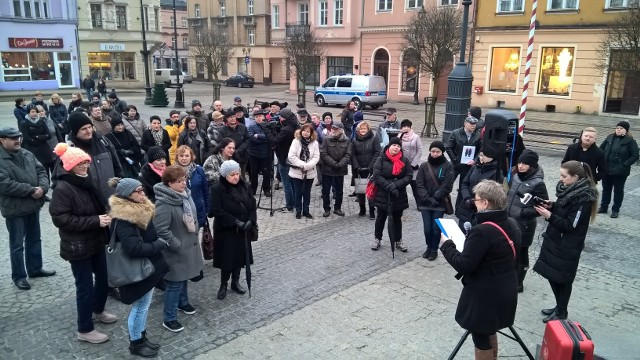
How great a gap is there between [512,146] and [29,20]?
40236 mm

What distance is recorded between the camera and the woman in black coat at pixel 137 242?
4355 mm

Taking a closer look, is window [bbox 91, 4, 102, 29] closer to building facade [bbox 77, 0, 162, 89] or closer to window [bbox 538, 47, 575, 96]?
building facade [bbox 77, 0, 162, 89]

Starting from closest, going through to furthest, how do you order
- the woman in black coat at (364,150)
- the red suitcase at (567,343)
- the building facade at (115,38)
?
the red suitcase at (567,343), the woman in black coat at (364,150), the building facade at (115,38)

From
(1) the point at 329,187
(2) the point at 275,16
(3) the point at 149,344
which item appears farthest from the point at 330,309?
(2) the point at 275,16

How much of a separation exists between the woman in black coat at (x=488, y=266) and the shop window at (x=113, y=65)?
43654mm

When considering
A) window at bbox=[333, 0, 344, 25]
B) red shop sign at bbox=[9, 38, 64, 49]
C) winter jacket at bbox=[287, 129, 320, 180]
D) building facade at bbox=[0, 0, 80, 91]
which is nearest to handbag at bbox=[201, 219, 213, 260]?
winter jacket at bbox=[287, 129, 320, 180]

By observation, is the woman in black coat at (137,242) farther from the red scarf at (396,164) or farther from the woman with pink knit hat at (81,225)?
the red scarf at (396,164)

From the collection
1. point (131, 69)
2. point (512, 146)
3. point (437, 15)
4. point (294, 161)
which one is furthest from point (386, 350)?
point (131, 69)

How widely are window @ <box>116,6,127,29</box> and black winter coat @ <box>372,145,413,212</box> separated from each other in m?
43.2

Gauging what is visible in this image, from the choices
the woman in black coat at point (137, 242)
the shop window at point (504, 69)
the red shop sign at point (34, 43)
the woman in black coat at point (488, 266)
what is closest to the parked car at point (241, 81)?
the red shop sign at point (34, 43)

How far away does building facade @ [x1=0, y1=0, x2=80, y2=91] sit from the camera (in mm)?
36344

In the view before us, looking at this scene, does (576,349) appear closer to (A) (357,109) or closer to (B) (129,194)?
(B) (129,194)

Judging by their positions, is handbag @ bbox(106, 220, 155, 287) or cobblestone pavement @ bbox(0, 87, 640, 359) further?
cobblestone pavement @ bbox(0, 87, 640, 359)

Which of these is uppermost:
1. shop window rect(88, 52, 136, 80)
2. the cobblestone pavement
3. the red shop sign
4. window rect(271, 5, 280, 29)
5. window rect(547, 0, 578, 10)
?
window rect(271, 5, 280, 29)
